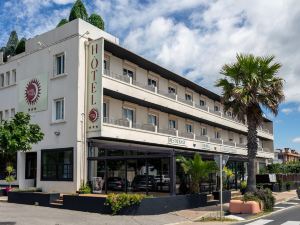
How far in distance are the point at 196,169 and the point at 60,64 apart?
39.8 feet

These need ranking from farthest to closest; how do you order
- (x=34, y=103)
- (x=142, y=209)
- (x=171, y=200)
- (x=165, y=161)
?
(x=34, y=103) < (x=165, y=161) < (x=171, y=200) < (x=142, y=209)

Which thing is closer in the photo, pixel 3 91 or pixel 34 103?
pixel 34 103

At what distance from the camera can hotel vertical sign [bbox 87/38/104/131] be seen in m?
27.0

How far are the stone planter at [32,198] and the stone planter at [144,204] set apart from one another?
5.21 feet

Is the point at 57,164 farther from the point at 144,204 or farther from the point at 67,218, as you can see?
the point at 144,204

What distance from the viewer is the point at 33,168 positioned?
102 feet

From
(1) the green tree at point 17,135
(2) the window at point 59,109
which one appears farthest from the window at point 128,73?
(1) the green tree at point 17,135

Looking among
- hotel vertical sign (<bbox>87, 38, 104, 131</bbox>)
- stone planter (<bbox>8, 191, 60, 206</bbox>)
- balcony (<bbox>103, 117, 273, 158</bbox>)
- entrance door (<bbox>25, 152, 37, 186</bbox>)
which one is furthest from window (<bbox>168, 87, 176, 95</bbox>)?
stone planter (<bbox>8, 191, 60, 206</bbox>)

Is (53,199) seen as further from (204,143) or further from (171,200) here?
(204,143)

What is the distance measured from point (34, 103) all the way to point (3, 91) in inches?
180

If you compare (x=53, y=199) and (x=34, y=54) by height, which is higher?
(x=34, y=54)

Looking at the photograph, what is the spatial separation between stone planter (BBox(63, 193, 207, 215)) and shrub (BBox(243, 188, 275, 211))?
2977mm

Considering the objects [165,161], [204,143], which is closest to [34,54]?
[165,161]

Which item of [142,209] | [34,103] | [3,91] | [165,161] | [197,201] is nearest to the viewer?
[142,209]
